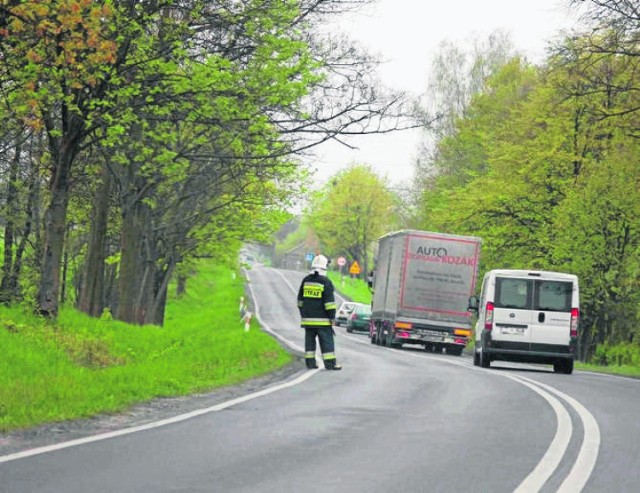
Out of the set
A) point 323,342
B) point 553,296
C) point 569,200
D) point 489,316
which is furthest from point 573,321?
point 569,200

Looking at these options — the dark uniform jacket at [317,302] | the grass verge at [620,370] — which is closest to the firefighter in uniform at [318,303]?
the dark uniform jacket at [317,302]

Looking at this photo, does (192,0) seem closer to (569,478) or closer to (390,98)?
(390,98)

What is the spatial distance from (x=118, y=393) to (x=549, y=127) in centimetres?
3063

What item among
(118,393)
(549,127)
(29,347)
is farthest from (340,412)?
(549,127)

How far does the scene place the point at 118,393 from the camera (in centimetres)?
1264

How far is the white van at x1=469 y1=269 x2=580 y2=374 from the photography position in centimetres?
2497

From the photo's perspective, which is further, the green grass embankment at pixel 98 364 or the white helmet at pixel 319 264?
the white helmet at pixel 319 264

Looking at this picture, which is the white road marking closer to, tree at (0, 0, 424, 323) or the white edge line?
the white edge line

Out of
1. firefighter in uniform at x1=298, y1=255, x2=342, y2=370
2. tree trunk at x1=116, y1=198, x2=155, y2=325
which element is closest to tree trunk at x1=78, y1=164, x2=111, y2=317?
tree trunk at x1=116, y1=198, x2=155, y2=325

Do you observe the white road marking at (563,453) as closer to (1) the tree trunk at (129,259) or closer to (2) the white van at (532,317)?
(2) the white van at (532,317)

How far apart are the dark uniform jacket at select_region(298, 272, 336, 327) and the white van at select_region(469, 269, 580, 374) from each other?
7876 mm

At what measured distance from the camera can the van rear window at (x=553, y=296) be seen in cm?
2503

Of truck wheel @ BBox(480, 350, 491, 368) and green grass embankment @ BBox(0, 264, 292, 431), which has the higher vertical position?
truck wheel @ BBox(480, 350, 491, 368)

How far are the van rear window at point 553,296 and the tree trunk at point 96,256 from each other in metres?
9.59
